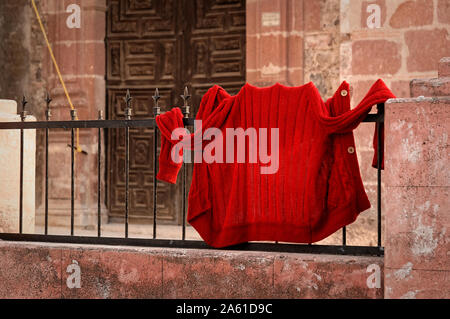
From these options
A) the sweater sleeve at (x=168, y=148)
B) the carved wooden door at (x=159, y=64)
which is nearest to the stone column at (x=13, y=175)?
the sweater sleeve at (x=168, y=148)

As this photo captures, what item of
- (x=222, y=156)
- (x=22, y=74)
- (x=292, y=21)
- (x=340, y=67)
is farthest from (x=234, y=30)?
(x=222, y=156)

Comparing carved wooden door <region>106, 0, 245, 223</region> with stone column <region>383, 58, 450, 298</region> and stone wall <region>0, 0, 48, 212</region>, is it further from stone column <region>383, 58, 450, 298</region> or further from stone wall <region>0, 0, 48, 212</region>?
stone column <region>383, 58, 450, 298</region>

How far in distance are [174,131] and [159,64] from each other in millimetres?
3431

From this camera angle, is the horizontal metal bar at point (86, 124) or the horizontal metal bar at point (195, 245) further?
the horizontal metal bar at point (86, 124)

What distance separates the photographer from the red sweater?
3459 millimetres

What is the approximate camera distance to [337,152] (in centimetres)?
349

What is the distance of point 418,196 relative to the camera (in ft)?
10.1

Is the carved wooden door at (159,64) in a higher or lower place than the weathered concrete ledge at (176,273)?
higher

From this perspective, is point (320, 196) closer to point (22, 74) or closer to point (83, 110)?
point (83, 110)

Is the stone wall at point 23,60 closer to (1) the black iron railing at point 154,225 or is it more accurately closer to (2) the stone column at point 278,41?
(2) the stone column at point 278,41

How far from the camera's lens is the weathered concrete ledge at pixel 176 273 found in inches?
133

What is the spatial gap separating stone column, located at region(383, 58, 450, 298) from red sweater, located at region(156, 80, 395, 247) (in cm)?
30

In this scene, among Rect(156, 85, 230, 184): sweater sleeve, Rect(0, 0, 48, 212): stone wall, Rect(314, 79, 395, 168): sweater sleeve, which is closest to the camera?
Rect(314, 79, 395, 168): sweater sleeve

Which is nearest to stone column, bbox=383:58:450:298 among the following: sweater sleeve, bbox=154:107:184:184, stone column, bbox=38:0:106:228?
sweater sleeve, bbox=154:107:184:184
